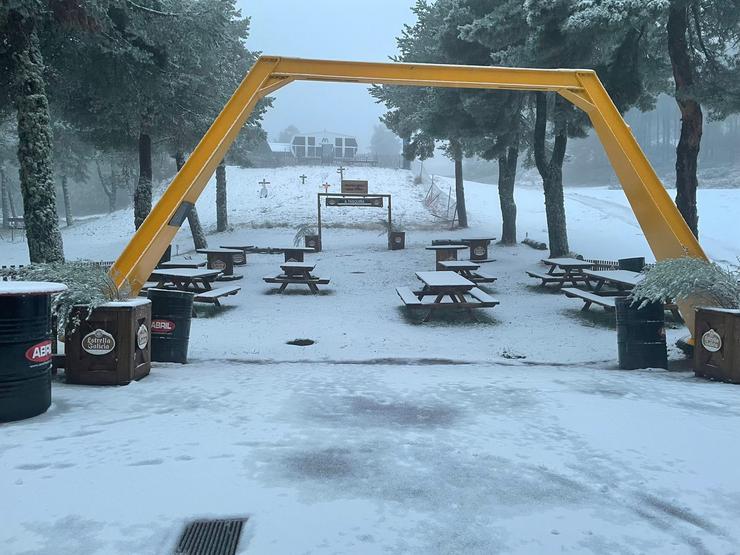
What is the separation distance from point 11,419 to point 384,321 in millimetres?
7035

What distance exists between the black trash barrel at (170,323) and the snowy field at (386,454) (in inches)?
8.9

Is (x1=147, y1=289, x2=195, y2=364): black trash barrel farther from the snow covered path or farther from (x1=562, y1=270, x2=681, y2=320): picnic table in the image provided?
(x1=562, y1=270, x2=681, y2=320): picnic table

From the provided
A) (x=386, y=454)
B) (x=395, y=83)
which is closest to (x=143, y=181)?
(x=395, y=83)

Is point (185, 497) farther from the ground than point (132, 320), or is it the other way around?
point (132, 320)

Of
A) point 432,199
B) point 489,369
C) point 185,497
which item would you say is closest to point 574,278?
point 489,369

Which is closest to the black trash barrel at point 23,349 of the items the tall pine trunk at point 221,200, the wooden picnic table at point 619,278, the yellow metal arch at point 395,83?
the yellow metal arch at point 395,83

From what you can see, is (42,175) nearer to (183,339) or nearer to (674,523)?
(183,339)

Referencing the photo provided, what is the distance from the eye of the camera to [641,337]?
24.0 ft

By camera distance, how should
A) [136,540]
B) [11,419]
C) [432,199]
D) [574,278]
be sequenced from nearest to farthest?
[136,540], [11,419], [574,278], [432,199]

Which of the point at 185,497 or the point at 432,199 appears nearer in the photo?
the point at 185,497

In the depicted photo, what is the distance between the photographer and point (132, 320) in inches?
230

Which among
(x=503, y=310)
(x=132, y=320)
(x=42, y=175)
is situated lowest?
(x=503, y=310)

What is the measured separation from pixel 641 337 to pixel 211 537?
20.7ft

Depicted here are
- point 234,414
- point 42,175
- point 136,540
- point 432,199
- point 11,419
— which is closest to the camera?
point 136,540
